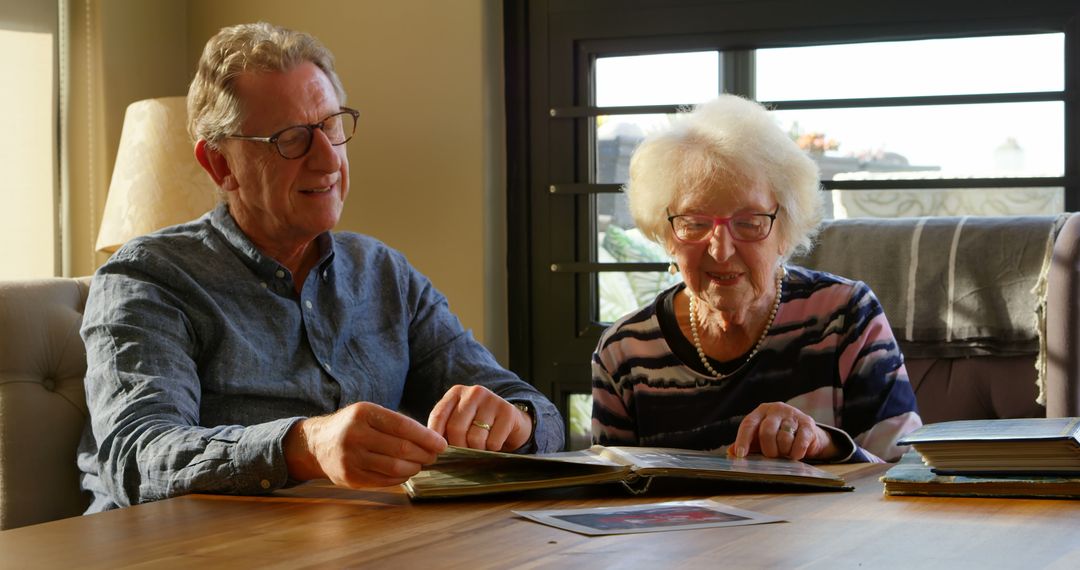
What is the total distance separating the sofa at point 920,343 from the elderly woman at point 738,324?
A: 0.41 metres

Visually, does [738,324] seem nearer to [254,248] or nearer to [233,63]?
[254,248]

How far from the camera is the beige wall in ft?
10.2

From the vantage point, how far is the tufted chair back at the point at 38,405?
174 centimetres

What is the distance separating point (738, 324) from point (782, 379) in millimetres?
116

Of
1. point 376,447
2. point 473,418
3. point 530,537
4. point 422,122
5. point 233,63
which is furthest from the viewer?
point 422,122

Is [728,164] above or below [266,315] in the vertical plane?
above

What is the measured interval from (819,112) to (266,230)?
1655 mm

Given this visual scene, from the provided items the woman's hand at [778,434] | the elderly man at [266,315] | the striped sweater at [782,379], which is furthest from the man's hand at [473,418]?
the striped sweater at [782,379]

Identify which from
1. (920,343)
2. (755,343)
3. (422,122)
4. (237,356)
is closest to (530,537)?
(237,356)

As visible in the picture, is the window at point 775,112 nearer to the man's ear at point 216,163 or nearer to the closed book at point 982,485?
the man's ear at point 216,163

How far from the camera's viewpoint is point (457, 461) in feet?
4.26

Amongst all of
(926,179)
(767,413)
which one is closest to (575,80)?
(926,179)

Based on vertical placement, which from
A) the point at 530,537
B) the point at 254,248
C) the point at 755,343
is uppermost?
the point at 254,248

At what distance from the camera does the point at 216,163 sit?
6.24ft
